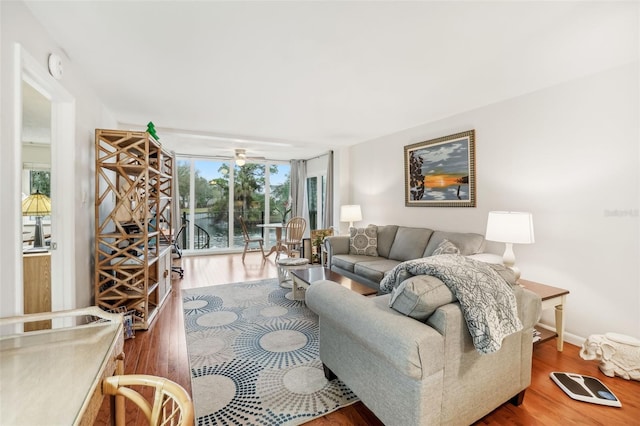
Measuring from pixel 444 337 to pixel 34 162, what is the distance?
6.13 meters

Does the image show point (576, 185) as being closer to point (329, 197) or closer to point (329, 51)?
point (329, 51)

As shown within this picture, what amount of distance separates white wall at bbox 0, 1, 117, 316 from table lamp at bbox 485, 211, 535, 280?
3.33m

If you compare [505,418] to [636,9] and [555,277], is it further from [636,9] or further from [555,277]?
[636,9]

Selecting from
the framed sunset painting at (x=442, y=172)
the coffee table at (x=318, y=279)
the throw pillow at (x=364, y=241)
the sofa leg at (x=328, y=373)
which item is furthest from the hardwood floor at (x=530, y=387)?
the throw pillow at (x=364, y=241)

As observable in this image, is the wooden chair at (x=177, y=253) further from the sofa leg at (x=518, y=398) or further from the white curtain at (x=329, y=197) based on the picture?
the sofa leg at (x=518, y=398)

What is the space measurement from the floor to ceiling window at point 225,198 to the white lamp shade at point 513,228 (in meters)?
5.36

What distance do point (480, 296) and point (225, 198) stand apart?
6.51 metres

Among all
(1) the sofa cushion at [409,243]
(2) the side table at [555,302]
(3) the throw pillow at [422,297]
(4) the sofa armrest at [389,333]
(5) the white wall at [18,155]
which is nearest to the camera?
(4) the sofa armrest at [389,333]

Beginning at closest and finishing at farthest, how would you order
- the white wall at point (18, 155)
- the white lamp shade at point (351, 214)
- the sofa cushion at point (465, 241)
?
the white wall at point (18, 155)
the sofa cushion at point (465, 241)
the white lamp shade at point (351, 214)

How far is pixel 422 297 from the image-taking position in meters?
1.34

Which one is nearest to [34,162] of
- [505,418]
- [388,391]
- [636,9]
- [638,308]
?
[388,391]

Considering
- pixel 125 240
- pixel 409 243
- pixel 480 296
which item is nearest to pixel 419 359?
pixel 480 296

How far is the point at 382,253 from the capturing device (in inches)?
162

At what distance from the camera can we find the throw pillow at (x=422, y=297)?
1345 mm
